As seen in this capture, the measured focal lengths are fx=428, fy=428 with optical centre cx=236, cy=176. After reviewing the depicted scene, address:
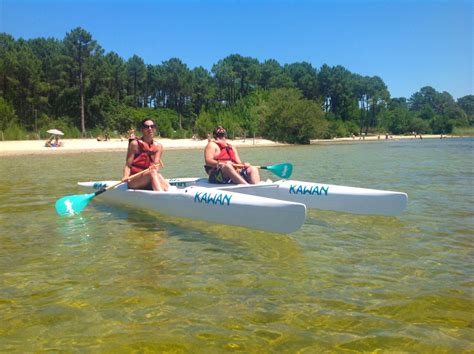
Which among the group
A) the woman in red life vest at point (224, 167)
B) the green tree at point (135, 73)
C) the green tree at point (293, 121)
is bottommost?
the woman in red life vest at point (224, 167)

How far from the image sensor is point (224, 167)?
718 centimetres

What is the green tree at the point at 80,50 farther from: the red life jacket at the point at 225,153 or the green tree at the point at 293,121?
the red life jacket at the point at 225,153

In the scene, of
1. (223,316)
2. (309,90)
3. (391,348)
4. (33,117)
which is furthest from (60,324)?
(309,90)

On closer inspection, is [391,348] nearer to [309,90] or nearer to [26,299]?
[26,299]

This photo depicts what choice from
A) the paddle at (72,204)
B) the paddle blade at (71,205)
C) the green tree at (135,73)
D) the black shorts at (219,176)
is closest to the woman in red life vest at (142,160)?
the paddle at (72,204)

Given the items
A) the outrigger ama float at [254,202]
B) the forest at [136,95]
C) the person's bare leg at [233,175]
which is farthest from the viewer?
the forest at [136,95]

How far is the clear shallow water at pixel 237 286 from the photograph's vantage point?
2.78m

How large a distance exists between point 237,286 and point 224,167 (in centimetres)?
369

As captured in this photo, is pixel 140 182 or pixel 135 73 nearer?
pixel 140 182

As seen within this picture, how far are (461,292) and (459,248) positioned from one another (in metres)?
1.41

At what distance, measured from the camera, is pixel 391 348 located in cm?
260

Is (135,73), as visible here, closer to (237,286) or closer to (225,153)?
(225,153)

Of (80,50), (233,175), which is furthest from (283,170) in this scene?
(80,50)

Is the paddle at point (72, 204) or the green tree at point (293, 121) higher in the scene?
the green tree at point (293, 121)
